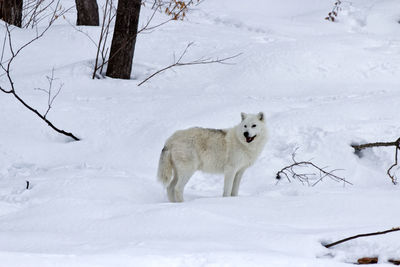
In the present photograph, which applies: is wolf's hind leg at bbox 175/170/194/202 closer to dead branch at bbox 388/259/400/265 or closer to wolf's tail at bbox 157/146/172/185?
wolf's tail at bbox 157/146/172/185

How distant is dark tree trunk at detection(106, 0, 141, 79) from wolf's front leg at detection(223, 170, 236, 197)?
4.64 metres

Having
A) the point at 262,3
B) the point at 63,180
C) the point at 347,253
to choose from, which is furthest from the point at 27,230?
the point at 262,3

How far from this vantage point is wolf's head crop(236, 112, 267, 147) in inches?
254

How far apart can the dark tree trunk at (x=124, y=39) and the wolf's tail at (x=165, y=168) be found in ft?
14.4

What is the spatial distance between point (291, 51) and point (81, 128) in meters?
4.79

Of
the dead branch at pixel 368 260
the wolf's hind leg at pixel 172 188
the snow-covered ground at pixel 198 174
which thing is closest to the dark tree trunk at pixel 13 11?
the snow-covered ground at pixel 198 174

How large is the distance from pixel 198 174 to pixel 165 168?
1358 millimetres

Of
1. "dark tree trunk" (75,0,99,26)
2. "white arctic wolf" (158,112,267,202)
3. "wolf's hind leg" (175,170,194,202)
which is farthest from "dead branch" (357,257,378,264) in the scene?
"dark tree trunk" (75,0,99,26)

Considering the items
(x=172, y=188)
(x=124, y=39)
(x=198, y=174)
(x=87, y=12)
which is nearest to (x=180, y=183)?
(x=172, y=188)

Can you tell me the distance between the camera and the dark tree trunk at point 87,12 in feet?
42.5

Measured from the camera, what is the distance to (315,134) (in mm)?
7965

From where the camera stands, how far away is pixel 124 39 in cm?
1030

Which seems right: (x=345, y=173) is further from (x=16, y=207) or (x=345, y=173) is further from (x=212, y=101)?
(x=16, y=207)

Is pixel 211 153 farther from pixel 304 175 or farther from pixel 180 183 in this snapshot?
pixel 304 175
